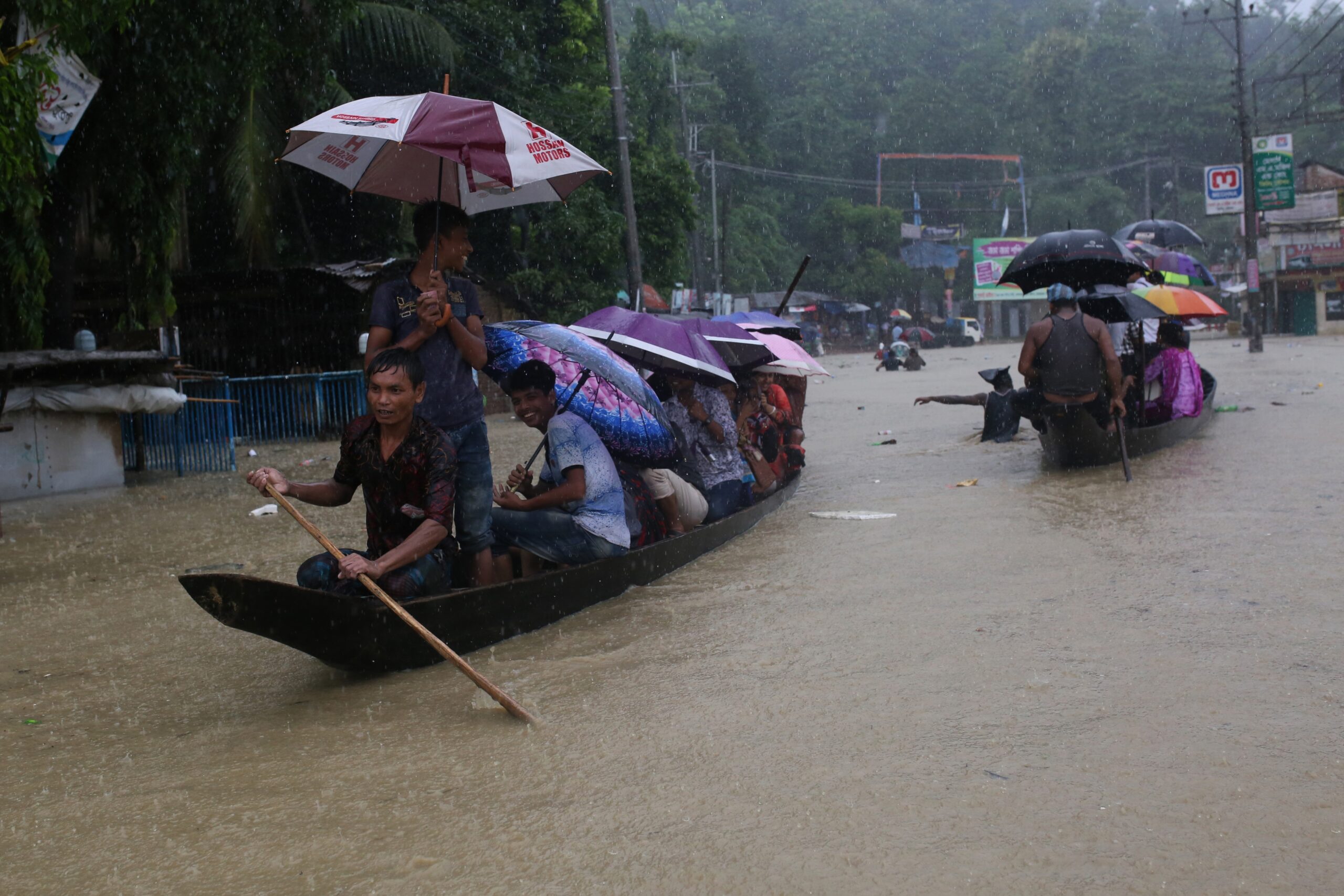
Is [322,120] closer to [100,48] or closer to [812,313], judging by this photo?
[100,48]

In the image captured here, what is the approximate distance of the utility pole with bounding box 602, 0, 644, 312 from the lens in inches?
773

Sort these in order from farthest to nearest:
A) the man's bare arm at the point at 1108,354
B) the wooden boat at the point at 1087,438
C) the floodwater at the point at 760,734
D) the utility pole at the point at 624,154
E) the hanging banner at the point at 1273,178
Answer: the hanging banner at the point at 1273,178, the utility pole at the point at 624,154, the wooden boat at the point at 1087,438, the man's bare arm at the point at 1108,354, the floodwater at the point at 760,734

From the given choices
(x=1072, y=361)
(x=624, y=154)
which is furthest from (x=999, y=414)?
(x=624, y=154)

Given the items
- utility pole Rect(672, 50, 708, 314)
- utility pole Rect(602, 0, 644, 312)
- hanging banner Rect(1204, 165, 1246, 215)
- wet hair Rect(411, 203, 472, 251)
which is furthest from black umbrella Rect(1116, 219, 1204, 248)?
utility pole Rect(672, 50, 708, 314)

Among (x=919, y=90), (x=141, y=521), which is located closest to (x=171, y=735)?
(x=141, y=521)

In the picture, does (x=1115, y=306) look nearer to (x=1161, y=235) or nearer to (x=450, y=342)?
(x=1161, y=235)

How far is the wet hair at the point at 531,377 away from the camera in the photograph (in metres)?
5.63

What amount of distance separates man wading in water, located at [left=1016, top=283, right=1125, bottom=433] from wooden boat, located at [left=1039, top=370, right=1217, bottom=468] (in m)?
0.09

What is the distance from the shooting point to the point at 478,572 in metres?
5.47

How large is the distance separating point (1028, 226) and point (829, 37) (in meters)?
17.6

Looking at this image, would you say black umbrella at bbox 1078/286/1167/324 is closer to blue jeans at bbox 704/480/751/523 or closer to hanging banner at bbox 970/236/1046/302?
blue jeans at bbox 704/480/751/523

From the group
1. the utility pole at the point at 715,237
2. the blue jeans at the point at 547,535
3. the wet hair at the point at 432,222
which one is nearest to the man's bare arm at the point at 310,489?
the blue jeans at the point at 547,535

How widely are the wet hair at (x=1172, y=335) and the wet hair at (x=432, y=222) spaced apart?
8637 mm

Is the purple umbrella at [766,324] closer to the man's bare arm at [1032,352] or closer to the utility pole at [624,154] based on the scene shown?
the man's bare arm at [1032,352]
